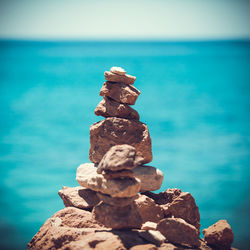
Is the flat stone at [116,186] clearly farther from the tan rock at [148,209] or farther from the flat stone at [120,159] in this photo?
the tan rock at [148,209]

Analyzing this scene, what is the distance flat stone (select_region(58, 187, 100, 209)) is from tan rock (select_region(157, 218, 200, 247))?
1.53m

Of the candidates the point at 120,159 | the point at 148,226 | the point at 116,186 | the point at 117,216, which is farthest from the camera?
the point at 148,226

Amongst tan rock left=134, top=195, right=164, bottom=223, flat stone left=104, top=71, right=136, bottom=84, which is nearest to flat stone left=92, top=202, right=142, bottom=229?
tan rock left=134, top=195, right=164, bottom=223

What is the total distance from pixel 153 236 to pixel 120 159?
1353 millimetres

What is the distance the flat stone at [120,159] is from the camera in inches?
216

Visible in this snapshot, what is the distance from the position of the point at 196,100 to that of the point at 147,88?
19.2ft

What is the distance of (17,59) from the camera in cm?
5597

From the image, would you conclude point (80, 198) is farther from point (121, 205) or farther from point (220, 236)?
point (220, 236)

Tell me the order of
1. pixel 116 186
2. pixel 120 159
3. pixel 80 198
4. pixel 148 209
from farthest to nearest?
pixel 80 198 < pixel 148 209 < pixel 116 186 < pixel 120 159

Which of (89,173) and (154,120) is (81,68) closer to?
(154,120)

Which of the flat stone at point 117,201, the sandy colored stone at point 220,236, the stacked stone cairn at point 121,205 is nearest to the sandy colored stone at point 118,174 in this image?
the stacked stone cairn at point 121,205

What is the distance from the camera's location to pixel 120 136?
22.4 ft

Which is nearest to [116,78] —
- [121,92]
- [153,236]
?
[121,92]

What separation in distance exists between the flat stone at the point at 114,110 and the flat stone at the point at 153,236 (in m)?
2.13
